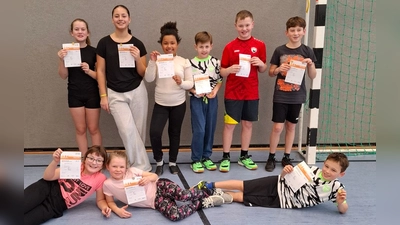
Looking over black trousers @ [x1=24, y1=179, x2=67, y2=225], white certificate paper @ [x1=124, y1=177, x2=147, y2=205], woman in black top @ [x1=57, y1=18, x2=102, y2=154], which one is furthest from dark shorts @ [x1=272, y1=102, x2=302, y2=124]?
black trousers @ [x1=24, y1=179, x2=67, y2=225]

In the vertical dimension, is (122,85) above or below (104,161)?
above

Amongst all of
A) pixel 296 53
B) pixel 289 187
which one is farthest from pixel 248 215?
pixel 296 53

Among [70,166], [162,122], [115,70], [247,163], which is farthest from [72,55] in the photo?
[247,163]

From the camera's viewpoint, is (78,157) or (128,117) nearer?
(78,157)

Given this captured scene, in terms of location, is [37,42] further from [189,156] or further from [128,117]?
[189,156]

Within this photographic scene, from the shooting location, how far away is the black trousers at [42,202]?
2.50 metres

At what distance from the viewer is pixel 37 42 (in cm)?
389

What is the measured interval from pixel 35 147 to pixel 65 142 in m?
0.33

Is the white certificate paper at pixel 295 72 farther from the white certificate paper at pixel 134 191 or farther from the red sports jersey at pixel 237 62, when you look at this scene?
the white certificate paper at pixel 134 191

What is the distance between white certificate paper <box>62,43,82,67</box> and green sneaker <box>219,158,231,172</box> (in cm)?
162

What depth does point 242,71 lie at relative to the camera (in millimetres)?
3418

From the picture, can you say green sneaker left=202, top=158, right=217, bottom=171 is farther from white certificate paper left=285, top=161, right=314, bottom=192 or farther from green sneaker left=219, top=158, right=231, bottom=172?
white certificate paper left=285, top=161, right=314, bottom=192

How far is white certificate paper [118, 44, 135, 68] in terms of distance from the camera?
3.21 meters

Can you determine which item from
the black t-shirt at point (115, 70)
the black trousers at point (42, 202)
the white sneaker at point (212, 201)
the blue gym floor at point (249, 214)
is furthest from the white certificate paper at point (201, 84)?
the black trousers at point (42, 202)
